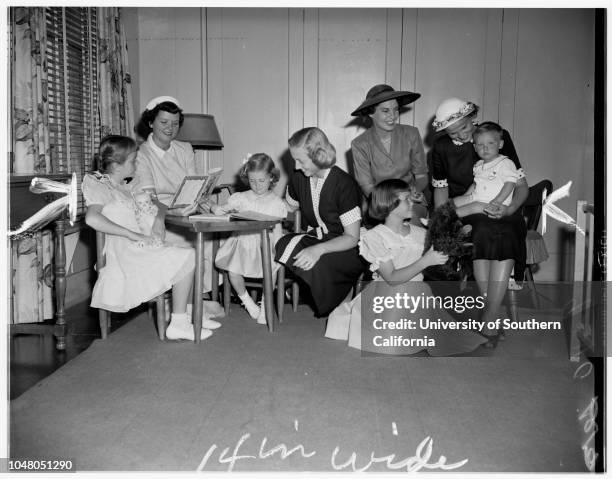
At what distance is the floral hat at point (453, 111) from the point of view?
3721 mm

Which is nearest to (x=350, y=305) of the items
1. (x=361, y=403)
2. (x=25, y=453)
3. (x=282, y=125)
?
(x=361, y=403)

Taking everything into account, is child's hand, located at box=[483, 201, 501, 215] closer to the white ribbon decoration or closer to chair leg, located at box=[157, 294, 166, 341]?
chair leg, located at box=[157, 294, 166, 341]

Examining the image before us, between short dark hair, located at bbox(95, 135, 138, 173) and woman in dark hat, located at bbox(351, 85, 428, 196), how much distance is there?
5.24 ft

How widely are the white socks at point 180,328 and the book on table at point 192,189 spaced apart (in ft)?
2.06

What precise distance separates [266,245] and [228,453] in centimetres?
151

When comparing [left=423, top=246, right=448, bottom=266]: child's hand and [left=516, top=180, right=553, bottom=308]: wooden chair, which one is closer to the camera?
A: [left=423, top=246, right=448, bottom=266]: child's hand

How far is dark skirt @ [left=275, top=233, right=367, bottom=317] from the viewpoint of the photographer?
346 cm

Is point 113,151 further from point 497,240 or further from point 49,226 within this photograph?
point 497,240

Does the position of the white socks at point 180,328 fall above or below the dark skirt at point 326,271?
below

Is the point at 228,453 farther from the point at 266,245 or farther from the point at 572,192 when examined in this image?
the point at 572,192

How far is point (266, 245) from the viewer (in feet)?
11.2

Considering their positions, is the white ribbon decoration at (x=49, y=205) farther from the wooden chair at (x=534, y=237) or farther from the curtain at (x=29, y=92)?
the wooden chair at (x=534, y=237)

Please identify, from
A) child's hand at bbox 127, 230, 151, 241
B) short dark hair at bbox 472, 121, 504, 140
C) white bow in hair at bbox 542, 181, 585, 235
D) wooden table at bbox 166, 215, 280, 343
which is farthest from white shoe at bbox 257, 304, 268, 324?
white bow in hair at bbox 542, 181, 585, 235

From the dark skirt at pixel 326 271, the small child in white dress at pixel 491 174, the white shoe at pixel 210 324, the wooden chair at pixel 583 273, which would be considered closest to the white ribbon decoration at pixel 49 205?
the white shoe at pixel 210 324
